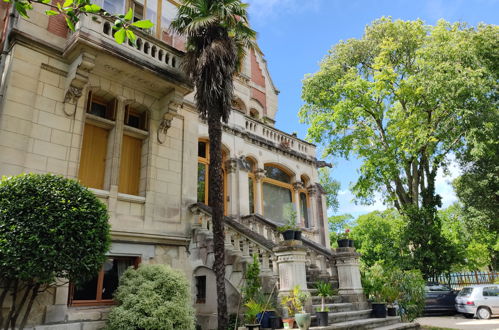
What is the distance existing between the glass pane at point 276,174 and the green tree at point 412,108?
6.07 meters

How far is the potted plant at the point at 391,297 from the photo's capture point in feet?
35.7

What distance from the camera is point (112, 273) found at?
8.72 metres

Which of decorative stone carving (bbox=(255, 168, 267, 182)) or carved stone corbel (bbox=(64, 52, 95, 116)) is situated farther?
decorative stone carving (bbox=(255, 168, 267, 182))

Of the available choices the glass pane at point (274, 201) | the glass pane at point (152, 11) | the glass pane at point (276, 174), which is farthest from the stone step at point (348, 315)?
the glass pane at point (152, 11)

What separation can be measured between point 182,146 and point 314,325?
20.9 feet

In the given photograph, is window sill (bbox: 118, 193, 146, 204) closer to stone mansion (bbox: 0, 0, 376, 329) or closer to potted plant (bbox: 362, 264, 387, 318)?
stone mansion (bbox: 0, 0, 376, 329)

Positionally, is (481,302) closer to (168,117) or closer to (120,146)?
(168,117)

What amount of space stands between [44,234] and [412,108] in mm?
18992

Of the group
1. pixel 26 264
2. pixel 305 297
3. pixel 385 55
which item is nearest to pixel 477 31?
pixel 385 55

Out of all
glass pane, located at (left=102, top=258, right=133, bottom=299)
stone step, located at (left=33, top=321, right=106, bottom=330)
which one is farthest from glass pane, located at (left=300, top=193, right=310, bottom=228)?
stone step, located at (left=33, top=321, right=106, bottom=330)

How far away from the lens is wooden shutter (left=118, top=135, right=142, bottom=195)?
32.0ft

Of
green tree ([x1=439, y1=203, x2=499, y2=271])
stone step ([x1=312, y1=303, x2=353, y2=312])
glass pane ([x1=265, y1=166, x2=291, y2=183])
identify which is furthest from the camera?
green tree ([x1=439, y1=203, x2=499, y2=271])

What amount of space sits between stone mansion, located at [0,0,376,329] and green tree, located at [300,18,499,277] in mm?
9816

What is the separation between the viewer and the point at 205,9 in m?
9.26
